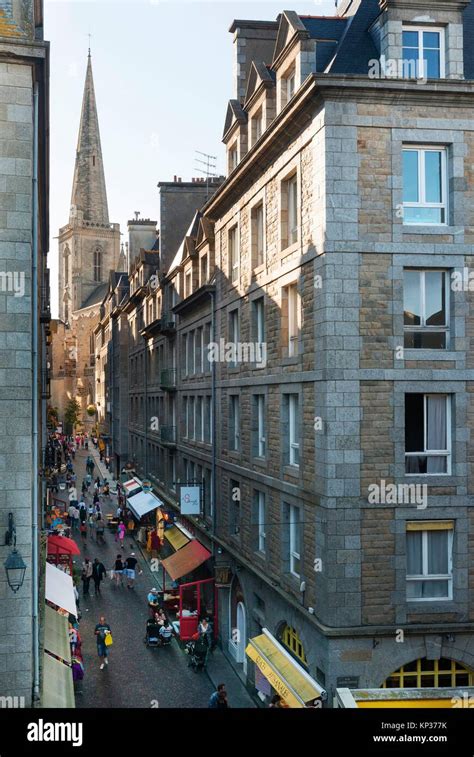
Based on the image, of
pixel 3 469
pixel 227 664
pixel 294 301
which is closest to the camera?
pixel 3 469

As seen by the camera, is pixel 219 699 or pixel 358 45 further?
pixel 219 699

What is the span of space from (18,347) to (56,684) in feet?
22.1

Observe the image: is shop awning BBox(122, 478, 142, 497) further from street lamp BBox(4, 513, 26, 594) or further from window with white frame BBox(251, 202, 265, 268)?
street lamp BBox(4, 513, 26, 594)

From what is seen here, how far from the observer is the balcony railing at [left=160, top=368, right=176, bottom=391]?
35.6 meters

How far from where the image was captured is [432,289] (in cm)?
1535

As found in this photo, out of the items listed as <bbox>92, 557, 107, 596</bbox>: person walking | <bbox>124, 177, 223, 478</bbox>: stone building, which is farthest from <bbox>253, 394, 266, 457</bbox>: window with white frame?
<bbox>124, 177, 223, 478</bbox>: stone building

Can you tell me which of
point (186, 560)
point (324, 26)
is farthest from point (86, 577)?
point (324, 26)

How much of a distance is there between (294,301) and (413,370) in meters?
3.96

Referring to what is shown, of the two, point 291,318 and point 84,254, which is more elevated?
point 84,254

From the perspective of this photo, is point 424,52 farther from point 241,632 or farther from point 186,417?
point 186,417

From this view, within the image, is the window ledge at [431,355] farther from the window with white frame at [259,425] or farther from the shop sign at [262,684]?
the shop sign at [262,684]

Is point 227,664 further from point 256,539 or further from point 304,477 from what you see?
point 304,477

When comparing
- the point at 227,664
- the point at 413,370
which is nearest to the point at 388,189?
the point at 413,370

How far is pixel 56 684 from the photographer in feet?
47.7
